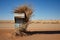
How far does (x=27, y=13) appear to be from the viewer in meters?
13.7

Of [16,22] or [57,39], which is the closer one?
[57,39]

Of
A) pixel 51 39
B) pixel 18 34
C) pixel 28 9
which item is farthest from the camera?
pixel 28 9

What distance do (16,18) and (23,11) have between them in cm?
72

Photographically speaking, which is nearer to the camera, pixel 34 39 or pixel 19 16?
pixel 34 39

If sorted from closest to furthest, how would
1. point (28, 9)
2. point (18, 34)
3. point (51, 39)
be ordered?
point (51, 39)
point (18, 34)
point (28, 9)

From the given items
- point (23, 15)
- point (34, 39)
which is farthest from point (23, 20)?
point (34, 39)

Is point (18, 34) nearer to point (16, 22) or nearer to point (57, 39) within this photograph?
point (16, 22)

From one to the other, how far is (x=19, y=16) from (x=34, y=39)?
8.80 feet

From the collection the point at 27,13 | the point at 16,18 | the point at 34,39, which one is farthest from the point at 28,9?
the point at 34,39

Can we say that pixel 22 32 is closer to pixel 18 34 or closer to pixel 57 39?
pixel 18 34

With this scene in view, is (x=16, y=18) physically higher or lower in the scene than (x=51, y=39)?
higher

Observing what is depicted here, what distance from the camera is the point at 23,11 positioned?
13.5m

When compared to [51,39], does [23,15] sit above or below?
above

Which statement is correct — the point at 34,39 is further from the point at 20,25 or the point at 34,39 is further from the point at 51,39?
the point at 20,25
